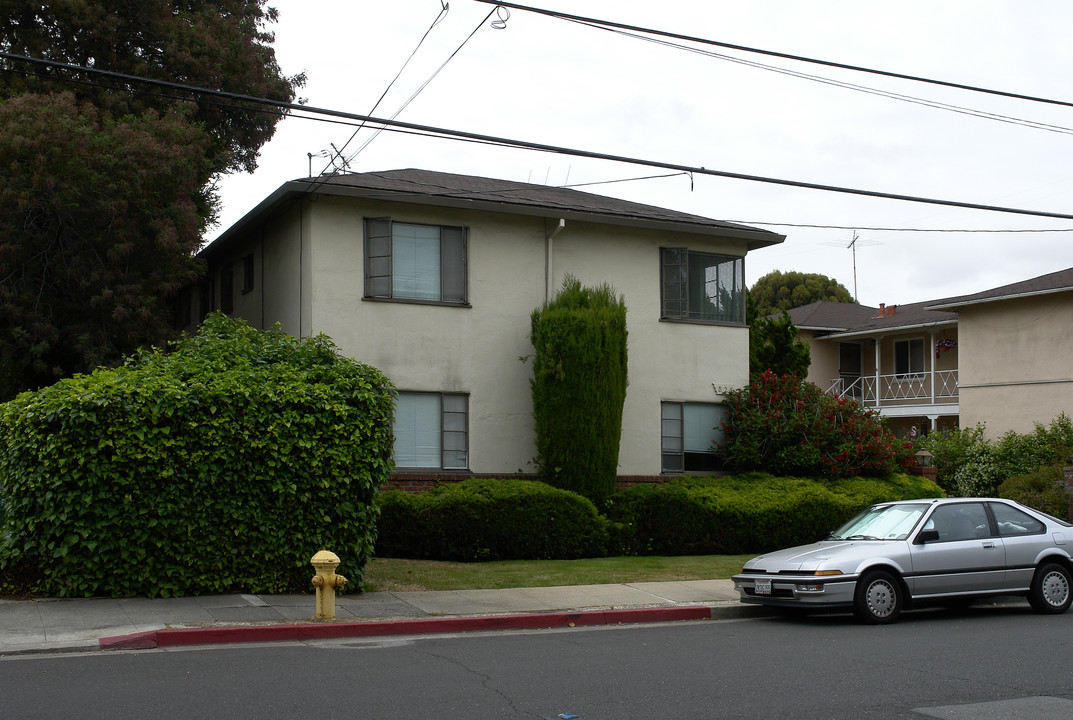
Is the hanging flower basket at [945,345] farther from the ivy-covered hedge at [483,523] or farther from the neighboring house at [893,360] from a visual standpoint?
the ivy-covered hedge at [483,523]

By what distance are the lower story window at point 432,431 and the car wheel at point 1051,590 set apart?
30.6 feet

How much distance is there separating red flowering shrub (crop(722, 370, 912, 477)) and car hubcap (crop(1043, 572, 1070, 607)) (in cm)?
741

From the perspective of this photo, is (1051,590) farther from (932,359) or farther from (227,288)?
(932,359)

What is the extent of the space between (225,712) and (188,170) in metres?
12.5

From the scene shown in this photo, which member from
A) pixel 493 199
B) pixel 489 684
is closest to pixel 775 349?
pixel 493 199

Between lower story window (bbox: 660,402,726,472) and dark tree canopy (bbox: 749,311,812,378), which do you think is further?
dark tree canopy (bbox: 749,311,812,378)

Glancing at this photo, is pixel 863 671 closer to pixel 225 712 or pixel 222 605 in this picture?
pixel 225 712

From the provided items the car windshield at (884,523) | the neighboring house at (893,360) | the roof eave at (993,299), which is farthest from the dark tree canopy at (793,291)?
the car windshield at (884,523)

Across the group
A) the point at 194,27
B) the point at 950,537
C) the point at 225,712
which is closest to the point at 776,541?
the point at 950,537

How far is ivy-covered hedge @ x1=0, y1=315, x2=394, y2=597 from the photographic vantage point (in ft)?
37.3

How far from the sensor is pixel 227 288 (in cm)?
2212

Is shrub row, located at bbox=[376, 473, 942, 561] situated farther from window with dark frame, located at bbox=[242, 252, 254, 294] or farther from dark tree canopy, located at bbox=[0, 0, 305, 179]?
dark tree canopy, located at bbox=[0, 0, 305, 179]

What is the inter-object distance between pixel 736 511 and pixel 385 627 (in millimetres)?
8931

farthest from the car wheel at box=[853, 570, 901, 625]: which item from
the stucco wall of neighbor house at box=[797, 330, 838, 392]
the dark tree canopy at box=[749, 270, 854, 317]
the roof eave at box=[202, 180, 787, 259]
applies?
the dark tree canopy at box=[749, 270, 854, 317]
